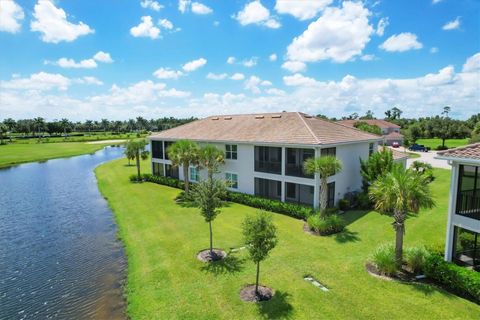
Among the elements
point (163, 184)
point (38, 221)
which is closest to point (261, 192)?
point (163, 184)

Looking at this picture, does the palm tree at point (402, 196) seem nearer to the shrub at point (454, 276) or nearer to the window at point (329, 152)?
the shrub at point (454, 276)

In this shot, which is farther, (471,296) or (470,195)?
(470,195)

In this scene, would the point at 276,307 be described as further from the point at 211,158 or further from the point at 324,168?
the point at 211,158

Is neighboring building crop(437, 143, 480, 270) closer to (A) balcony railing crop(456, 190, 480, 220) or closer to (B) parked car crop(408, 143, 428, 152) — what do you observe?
(A) balcony railing crop(456, 190, 480, 220)

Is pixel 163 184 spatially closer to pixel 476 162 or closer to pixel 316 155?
pixel 316 155

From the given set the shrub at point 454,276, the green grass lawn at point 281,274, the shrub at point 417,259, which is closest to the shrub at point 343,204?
the green grass lawn at point 281,274

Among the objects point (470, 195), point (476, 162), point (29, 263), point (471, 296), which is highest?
point (476, 162)

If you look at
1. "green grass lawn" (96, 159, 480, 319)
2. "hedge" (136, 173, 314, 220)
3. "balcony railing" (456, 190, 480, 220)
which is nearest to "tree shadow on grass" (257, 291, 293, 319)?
"green grass lawn" (96, 159, 480, 319)
